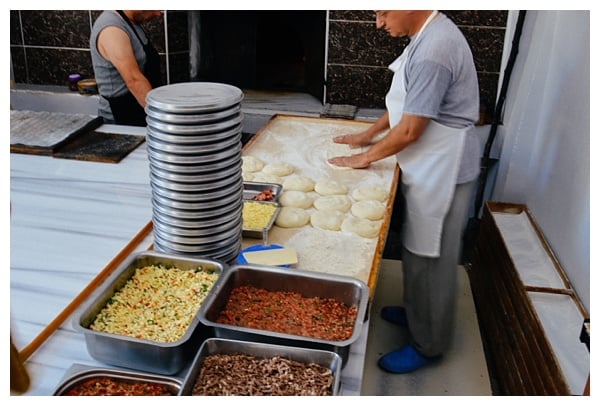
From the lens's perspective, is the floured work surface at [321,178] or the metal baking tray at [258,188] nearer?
the floured work surface at [321,178]

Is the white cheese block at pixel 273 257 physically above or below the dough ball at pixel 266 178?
above

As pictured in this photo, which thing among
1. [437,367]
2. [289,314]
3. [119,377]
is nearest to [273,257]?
[289,314]

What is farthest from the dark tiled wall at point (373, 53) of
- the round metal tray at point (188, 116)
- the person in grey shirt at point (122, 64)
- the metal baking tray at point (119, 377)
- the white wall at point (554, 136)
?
the metal baking tray at point (119, 377)

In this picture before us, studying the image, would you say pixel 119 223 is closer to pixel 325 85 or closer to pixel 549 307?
pixel 549 307

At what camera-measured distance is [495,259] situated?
269 cm

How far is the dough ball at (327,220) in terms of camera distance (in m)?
1.86

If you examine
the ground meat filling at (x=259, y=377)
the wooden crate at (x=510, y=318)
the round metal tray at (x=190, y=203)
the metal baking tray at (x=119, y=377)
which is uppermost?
→ the round metal tray at (x=190, y=203)

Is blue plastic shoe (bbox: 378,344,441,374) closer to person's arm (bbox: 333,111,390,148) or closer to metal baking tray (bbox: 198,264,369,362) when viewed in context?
person's arm (bbox: 333,111,390,148)

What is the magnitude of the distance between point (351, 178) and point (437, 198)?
388 millimetres

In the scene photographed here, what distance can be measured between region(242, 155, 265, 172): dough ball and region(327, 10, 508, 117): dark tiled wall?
6.27 ft

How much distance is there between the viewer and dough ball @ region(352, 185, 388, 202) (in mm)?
2082

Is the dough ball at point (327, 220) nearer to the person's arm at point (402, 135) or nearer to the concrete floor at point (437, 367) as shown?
the person's arm at point (402, 135)

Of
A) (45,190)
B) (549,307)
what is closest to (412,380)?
(549,307)

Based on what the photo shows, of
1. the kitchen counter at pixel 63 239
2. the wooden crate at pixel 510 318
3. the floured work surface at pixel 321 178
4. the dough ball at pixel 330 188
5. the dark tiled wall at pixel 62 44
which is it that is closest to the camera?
the kitchen counter at pixel 63 239
